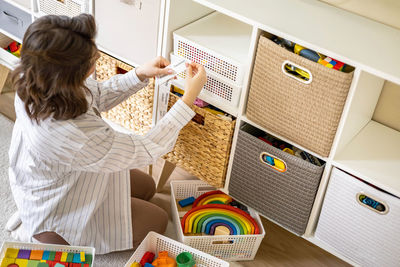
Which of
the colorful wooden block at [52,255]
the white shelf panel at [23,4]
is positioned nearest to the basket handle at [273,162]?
the colorful wooden block at [52,255]

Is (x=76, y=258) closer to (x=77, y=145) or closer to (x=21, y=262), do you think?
(x=21, y=262)

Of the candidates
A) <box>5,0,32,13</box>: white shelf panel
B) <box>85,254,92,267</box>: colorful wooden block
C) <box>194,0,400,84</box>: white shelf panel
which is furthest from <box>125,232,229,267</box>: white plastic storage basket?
<box>5,0,32,13</box>: white shelf panel

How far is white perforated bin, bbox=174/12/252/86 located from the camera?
1.62m

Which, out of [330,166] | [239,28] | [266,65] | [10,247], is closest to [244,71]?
[266,65]

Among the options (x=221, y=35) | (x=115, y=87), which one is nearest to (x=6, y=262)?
(x=115, y=87)

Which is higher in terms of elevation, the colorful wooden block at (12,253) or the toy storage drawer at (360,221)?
the toy storage drawer at (360,221)

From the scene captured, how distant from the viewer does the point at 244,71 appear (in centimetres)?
160

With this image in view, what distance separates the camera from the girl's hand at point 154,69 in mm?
1644

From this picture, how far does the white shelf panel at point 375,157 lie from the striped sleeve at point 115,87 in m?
0.67

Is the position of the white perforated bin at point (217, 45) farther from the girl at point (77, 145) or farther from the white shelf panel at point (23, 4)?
the white shelf panel at point (23, 4)

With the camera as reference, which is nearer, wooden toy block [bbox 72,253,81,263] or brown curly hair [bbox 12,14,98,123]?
brown curly hair [bbox 12,14,98,123]

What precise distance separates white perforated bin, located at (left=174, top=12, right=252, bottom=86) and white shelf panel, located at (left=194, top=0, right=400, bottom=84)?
152 millimetres

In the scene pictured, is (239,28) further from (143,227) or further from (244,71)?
(143,227)

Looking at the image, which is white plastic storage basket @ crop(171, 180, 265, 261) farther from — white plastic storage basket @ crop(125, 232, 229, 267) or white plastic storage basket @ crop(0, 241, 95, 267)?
white plastic storage basket @ crop(0, 241, 95, 267)
